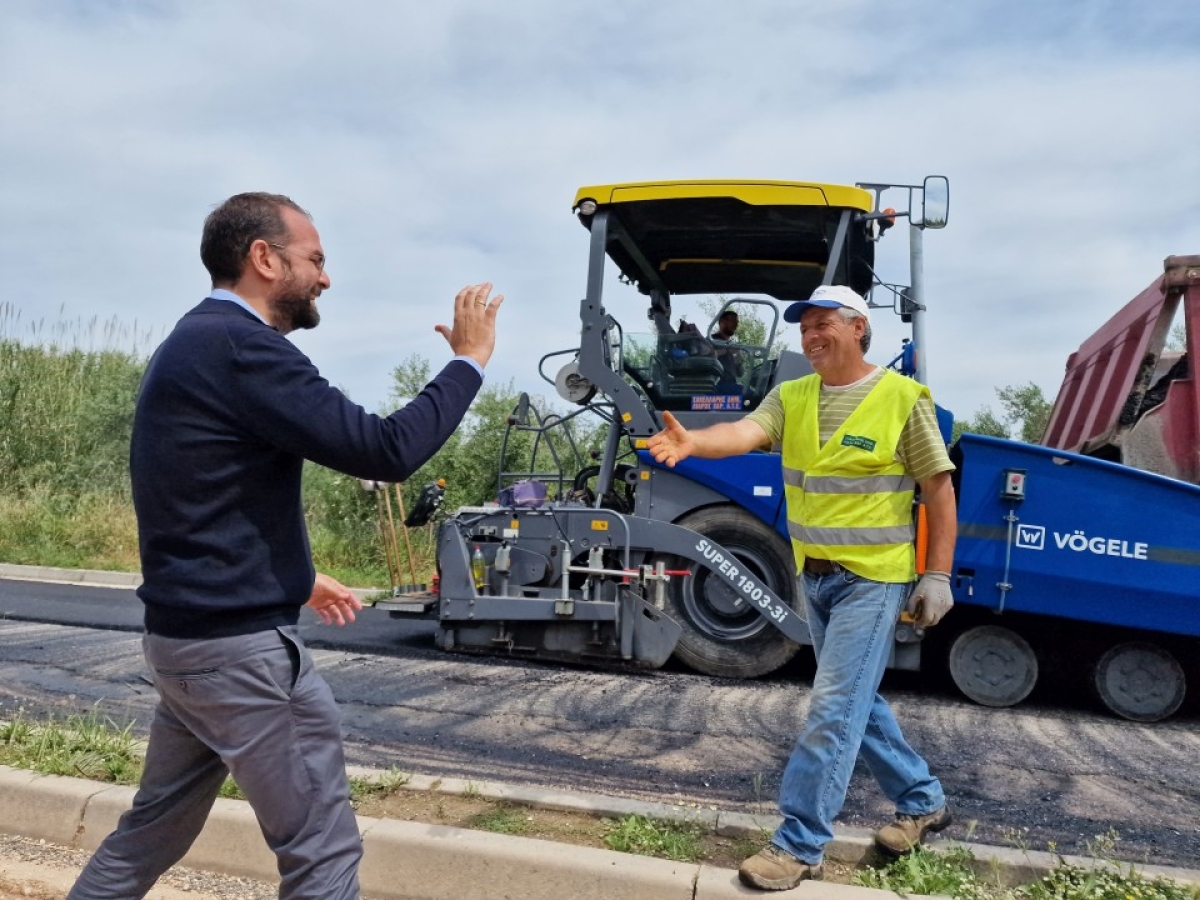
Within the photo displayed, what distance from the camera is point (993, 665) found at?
652cm

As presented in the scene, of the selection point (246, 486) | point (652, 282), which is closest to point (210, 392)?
point (246, 486)

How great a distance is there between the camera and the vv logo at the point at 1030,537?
6.18 metres

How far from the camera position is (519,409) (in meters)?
7.76

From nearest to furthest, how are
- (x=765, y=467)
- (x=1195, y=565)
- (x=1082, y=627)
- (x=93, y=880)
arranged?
(x=93, y=880), (x=1195, y=565), (x=1082, y=627), (x=765, y=467)

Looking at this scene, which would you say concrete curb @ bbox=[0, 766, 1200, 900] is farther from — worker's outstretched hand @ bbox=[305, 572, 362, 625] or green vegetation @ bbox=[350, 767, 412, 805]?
worker's outstretched hand @ bbox=[305, 572, 362, 625]

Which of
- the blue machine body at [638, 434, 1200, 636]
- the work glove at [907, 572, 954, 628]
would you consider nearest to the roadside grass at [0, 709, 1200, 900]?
the work glove at [907, 572, 954, 628]

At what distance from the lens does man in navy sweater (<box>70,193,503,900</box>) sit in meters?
2.18

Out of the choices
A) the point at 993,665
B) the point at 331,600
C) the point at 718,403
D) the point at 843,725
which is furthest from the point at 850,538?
the point at 718,403

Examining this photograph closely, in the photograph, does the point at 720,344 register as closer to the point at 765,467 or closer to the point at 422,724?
the point at 765,467

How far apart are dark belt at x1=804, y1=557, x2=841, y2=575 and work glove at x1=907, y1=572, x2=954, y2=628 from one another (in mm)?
264

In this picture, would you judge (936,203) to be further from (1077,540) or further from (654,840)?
(654,840)

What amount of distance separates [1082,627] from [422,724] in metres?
3.80

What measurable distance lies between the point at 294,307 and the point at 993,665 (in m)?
Answer: 5.32

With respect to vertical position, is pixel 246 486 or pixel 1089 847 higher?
pixel 246 486
